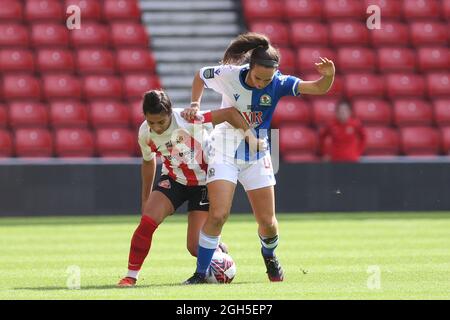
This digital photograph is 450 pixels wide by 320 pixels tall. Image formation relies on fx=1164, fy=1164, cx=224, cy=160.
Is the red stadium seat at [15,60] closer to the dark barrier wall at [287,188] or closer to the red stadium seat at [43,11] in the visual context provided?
the red stadium seat at [43,11]

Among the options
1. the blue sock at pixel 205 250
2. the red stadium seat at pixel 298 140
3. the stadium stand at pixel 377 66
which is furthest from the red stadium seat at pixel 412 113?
the blue sock at pixel 205 250

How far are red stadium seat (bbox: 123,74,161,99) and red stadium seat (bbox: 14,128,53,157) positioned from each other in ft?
5.57

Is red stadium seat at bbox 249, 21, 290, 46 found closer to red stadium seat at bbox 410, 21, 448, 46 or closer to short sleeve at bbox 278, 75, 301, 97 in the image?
red stadium seat at bbox 410, 21, 448, 46

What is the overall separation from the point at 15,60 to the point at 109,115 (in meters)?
→ 1.92

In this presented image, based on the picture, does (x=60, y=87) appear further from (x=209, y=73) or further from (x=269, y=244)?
(x=269, y=244)

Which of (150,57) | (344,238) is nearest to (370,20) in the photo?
(150,57)

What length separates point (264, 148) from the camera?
29.0 feet

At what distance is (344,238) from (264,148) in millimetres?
4683

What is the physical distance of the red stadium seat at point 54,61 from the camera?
62.8ft

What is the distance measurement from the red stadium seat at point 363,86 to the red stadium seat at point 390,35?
993 mm

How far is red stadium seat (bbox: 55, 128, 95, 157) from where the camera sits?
1800 cm

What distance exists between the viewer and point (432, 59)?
20516mm

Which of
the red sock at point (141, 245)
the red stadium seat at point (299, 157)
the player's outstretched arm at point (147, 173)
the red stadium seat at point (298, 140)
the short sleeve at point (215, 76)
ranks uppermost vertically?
the short sleeve at point (215, 76)

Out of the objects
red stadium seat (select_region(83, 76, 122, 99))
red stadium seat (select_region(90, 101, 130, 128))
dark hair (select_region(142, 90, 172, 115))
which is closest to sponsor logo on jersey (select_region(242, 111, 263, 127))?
dark hair (select_region(142, 90, 172, 115))
